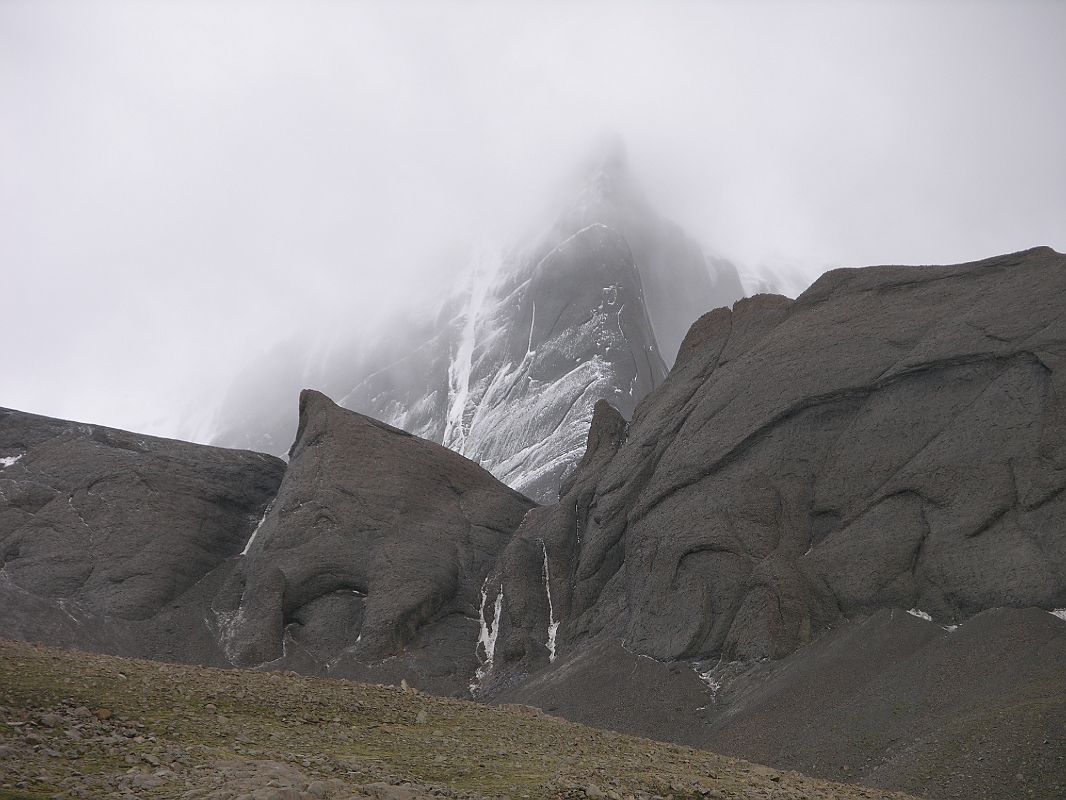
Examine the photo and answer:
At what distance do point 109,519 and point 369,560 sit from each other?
21.9 meters

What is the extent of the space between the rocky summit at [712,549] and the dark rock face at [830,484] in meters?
0.18

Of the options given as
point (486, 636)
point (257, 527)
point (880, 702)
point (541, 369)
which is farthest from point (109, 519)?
point (541, 369)

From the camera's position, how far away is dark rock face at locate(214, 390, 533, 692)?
7294 cm

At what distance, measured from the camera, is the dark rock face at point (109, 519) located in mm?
76188

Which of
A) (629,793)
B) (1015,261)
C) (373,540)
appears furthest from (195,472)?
(629,793)

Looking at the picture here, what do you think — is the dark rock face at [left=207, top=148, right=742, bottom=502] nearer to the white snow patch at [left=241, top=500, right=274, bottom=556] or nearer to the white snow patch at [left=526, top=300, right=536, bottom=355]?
the white snow patch at [left=526, top=300, right=536, bottom=355]

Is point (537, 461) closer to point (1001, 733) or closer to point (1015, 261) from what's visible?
point (1015, 261)

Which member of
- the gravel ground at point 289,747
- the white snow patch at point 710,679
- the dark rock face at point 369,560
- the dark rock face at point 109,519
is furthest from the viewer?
the dark rock face at point 109,519

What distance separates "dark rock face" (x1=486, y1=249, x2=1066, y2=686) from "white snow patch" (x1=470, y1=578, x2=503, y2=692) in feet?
3.91

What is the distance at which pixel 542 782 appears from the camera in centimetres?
2652

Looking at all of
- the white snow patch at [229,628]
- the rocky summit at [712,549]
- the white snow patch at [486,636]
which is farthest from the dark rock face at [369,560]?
the white snow patch at [486,636]

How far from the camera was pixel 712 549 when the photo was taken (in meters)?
64.2

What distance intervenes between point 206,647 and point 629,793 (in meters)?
55.3

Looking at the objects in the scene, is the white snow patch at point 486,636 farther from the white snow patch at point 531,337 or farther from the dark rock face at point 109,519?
the white snow patch at point 531,337
